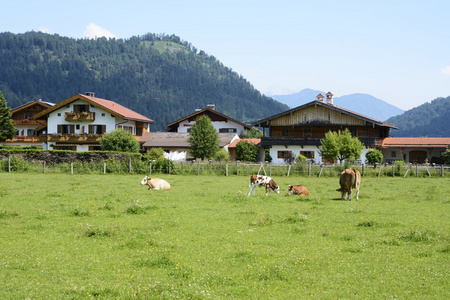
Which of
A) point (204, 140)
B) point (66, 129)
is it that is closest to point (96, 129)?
point (66, 129)

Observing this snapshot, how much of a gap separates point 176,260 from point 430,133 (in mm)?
192388

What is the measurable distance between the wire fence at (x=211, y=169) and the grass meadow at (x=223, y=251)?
21.7 metres

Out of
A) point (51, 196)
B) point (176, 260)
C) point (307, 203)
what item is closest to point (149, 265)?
point (176, 260)

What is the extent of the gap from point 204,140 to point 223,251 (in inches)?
1910

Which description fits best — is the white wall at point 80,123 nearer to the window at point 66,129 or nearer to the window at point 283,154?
the window at point 66,129

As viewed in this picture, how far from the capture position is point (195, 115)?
81875 millimetres

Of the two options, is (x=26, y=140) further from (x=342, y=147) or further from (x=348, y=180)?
(x=348, y=180)

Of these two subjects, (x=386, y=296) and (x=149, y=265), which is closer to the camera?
(x=386, y=296)

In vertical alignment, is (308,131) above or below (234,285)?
above

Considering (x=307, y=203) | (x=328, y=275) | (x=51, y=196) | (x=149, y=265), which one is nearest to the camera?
(x=328, y=275)

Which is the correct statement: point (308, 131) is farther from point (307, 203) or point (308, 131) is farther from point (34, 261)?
point (34, 261)

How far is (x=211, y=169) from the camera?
42.0 meters

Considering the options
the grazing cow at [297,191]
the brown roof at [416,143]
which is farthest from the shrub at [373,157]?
the grazing cow at [297,191]

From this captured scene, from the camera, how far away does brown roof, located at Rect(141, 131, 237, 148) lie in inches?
2723
